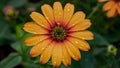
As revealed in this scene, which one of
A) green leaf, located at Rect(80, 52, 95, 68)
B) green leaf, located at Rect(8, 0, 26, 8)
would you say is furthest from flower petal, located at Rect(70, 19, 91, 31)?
green leaf, located at Rect(8, 0, 26, 8)

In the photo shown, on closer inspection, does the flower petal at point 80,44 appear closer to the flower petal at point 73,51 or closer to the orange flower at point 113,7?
the flower petal at point 73,51

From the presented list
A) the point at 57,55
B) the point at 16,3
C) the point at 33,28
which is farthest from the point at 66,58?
the point at 16,3

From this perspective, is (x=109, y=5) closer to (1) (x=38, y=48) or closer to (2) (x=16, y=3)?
(1) (x=38, y=48)

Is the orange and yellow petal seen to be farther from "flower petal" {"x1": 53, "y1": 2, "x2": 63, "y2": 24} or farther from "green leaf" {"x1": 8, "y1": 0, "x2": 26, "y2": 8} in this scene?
"green leaf" {"x1": 8, "y1": 0, "x2": 26, "y2": 8}

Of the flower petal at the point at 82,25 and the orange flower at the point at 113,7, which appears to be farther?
the orange flower at the point at 113,7

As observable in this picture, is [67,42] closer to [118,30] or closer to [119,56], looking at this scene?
[119,56]

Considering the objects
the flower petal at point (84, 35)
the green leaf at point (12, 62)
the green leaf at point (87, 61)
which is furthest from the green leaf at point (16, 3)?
the flower petal at point (84, 35)
